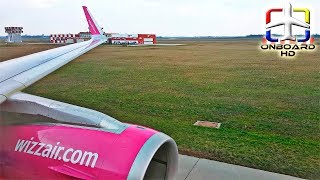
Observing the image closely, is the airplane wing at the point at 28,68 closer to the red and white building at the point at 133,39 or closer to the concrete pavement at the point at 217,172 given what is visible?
the concrete pavement at the point at 217,172

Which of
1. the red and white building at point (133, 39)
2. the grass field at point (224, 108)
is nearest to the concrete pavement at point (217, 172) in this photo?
the grass field at point (224, 108)

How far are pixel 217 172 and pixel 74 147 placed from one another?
2.77 metres

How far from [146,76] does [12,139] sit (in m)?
12.0

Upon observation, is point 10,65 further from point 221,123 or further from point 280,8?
point 280,8

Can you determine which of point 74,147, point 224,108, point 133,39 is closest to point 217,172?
point 74,147

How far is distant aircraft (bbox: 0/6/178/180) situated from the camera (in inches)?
79.5

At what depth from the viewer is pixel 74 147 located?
211 cm

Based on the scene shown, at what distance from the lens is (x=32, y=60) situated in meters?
3.53

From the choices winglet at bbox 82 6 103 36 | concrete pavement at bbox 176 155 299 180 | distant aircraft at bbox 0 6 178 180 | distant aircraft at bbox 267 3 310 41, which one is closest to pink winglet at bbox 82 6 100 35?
winglet at bbox 82 6 103 36

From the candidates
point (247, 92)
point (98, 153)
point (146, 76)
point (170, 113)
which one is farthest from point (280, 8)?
point (98, 153)

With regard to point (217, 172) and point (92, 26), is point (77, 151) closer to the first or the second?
point (217, 172)

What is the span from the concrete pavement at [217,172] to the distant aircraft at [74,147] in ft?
6.57

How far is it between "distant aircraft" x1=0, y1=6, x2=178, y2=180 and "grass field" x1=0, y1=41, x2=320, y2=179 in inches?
79.4

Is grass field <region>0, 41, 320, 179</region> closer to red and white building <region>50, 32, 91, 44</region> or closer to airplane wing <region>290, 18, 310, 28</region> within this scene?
red and white building <region>50, 32, 91, 44</region>
